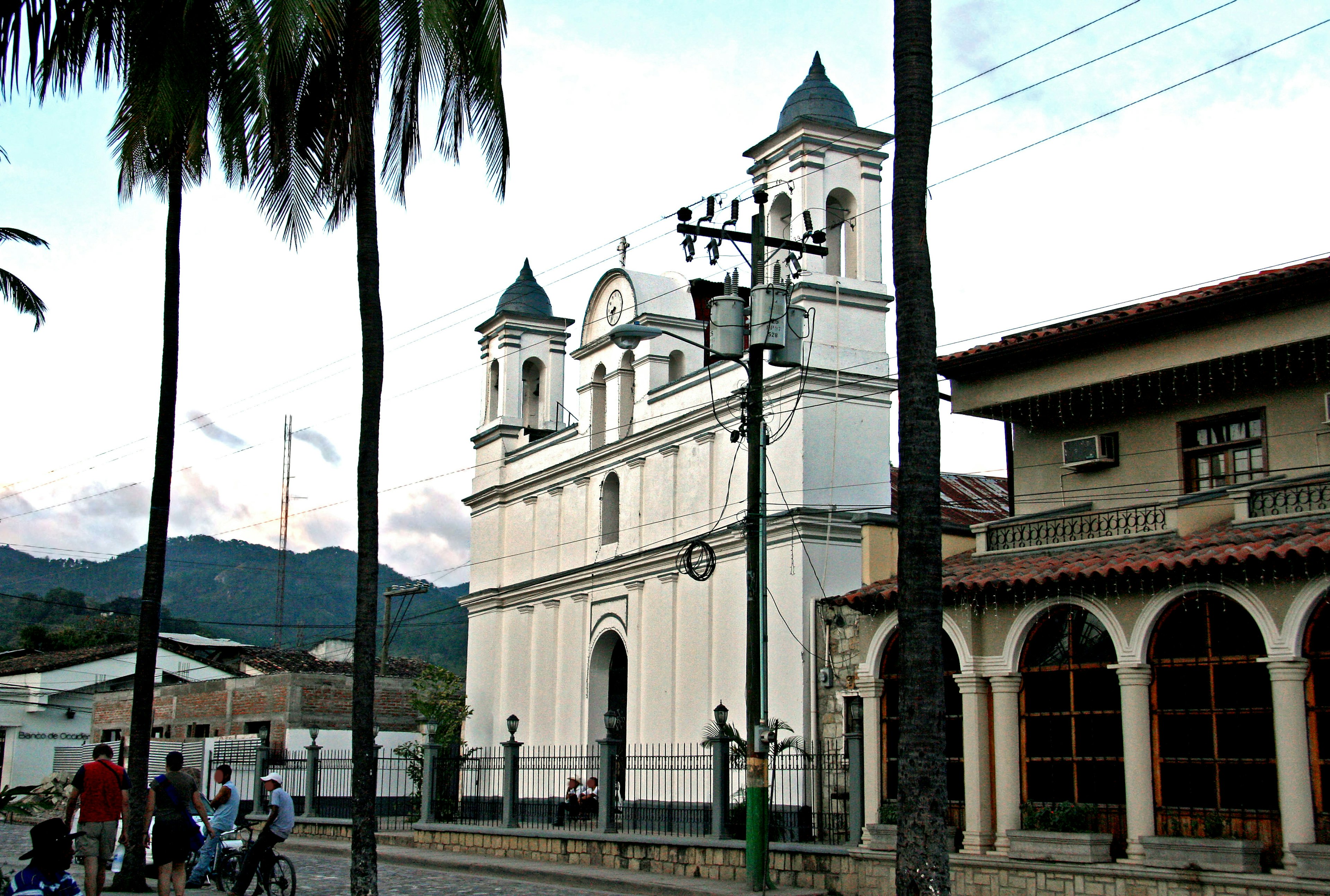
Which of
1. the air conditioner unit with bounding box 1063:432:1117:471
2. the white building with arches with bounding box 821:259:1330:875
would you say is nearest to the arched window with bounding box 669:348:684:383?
the white building with arches with bounding box 821:259:1330:875

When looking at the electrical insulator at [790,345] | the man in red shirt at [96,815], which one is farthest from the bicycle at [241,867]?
the electrical insulator at [790,345]

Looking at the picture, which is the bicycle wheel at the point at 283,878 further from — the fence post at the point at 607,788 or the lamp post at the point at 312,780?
the lamp post at the point at 312,780

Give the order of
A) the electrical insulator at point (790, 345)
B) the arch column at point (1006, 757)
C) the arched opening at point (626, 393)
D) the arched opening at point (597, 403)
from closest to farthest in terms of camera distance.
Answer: the electrical insulator at point (790, 345)
the arch column at point (1006, 757)
the arched opening at point (626, 393)
the arched opening at point (597, 403)

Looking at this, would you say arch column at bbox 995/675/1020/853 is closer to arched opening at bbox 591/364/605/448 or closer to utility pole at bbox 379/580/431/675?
arched opening at bbox 591/364/605/448

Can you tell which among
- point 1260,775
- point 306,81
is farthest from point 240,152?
point 1260,775

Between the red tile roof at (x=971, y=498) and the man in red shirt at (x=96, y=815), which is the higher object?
the red tile roof at (x=971, y=498)

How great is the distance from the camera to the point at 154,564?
1720cm

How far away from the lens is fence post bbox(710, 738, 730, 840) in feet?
71.2

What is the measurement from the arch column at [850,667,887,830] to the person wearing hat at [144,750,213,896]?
31.0ft

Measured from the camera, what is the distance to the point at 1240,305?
61.2 feet

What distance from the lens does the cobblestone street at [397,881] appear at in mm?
19266

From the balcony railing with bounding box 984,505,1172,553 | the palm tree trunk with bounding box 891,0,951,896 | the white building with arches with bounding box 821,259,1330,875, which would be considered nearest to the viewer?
the palm tree trunk with bounding box 891,0,951,896

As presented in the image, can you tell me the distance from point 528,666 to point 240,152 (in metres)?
21.6

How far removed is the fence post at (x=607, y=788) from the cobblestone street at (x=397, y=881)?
7.79 feet
